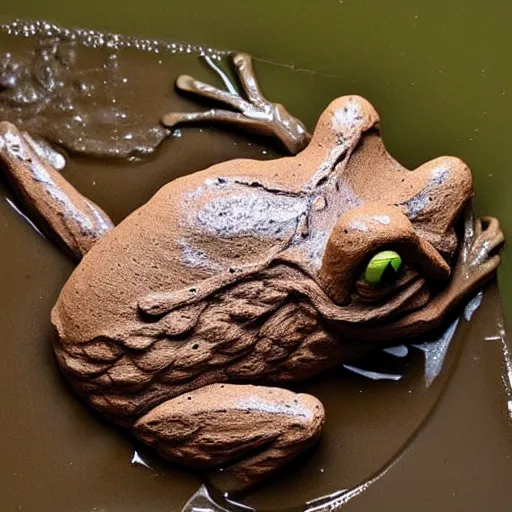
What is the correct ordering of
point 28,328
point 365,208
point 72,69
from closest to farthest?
point 365,208
point 28,328
point 72,69

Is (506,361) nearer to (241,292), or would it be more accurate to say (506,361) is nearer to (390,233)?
(390,233)

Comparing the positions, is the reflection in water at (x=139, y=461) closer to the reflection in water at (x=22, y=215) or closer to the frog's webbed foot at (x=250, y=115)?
the reflection in water at (x=22, y=215)

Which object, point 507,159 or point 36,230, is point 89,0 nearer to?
point 36,230

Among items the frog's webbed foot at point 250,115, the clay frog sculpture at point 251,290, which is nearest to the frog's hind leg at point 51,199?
the clay frog sculpture at point 251,290

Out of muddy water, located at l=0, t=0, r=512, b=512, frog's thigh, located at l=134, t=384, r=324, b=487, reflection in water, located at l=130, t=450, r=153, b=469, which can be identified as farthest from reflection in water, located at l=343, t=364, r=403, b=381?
reflection in water, located at l=130, t=450, r=153, b=469

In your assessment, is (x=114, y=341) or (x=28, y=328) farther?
(x=28, y=328)

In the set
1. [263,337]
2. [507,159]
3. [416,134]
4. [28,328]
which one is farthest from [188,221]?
[507,159]

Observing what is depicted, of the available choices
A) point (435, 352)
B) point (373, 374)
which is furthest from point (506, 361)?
point (373, 374)
